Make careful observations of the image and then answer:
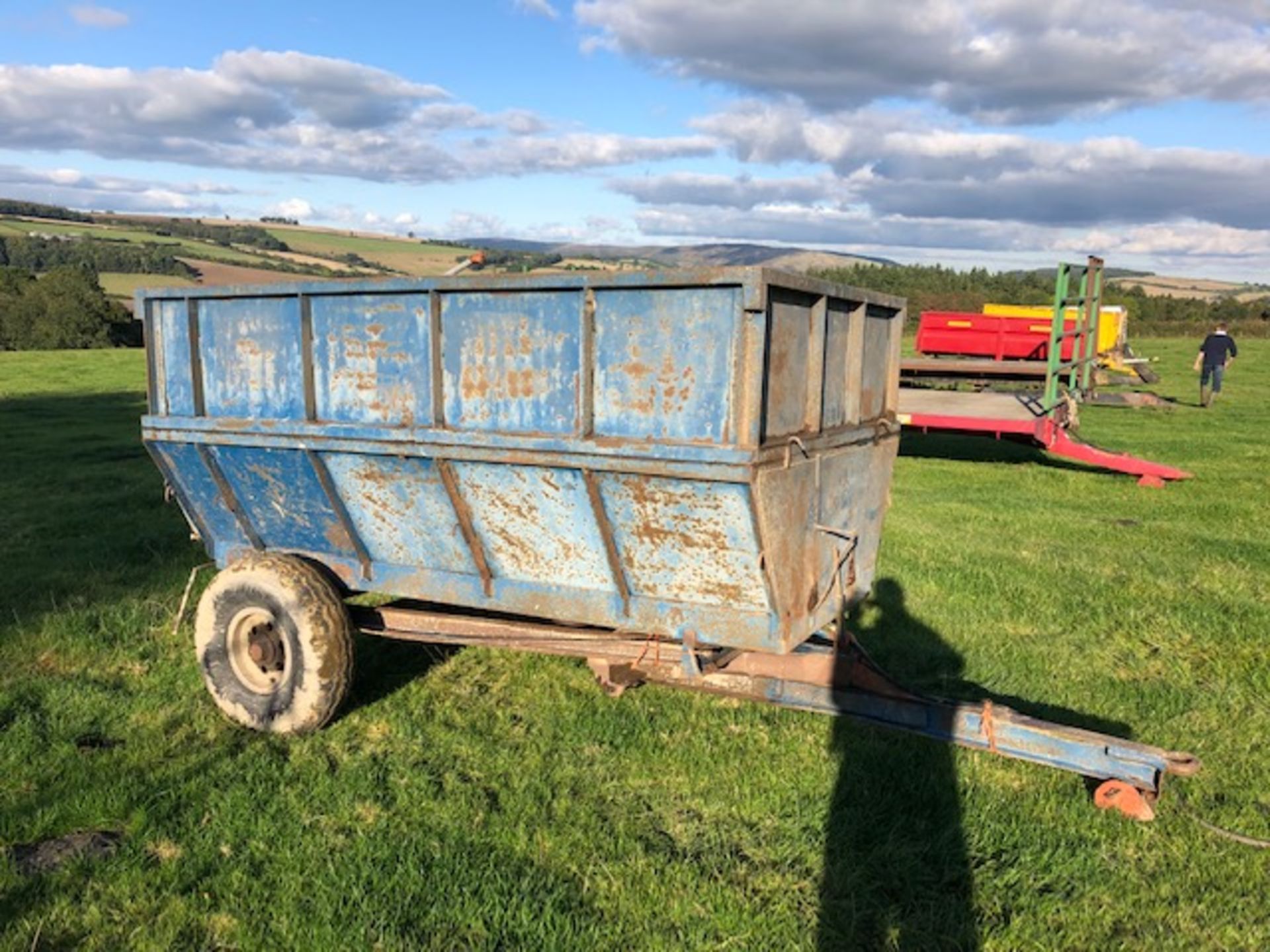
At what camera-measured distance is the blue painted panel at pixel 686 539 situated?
3752 mm

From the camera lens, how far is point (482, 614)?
19.6ft

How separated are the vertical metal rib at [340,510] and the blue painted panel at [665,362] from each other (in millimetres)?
1561

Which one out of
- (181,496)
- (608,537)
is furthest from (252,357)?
(608,537)

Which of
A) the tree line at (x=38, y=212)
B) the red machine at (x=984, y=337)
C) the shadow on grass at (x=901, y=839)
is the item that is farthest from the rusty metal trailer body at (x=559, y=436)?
the tree line at (x=38, y=212)

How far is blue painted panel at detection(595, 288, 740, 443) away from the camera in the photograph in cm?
364

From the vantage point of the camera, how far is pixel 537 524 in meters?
4.25

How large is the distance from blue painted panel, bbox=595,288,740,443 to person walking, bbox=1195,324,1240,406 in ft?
65.5

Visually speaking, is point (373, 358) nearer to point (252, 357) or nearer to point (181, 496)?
point (252, 357)

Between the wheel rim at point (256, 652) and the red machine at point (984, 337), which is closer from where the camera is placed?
the wheel rim at point (256, 652)

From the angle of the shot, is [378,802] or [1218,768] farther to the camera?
[1218,768]

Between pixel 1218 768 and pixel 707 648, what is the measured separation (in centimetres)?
245

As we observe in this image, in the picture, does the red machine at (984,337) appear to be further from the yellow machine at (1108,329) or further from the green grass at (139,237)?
the green grass at (139,237)

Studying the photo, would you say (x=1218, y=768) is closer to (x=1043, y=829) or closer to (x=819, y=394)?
(x=1043, y=829)

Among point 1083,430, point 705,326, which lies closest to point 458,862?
point 705,326
